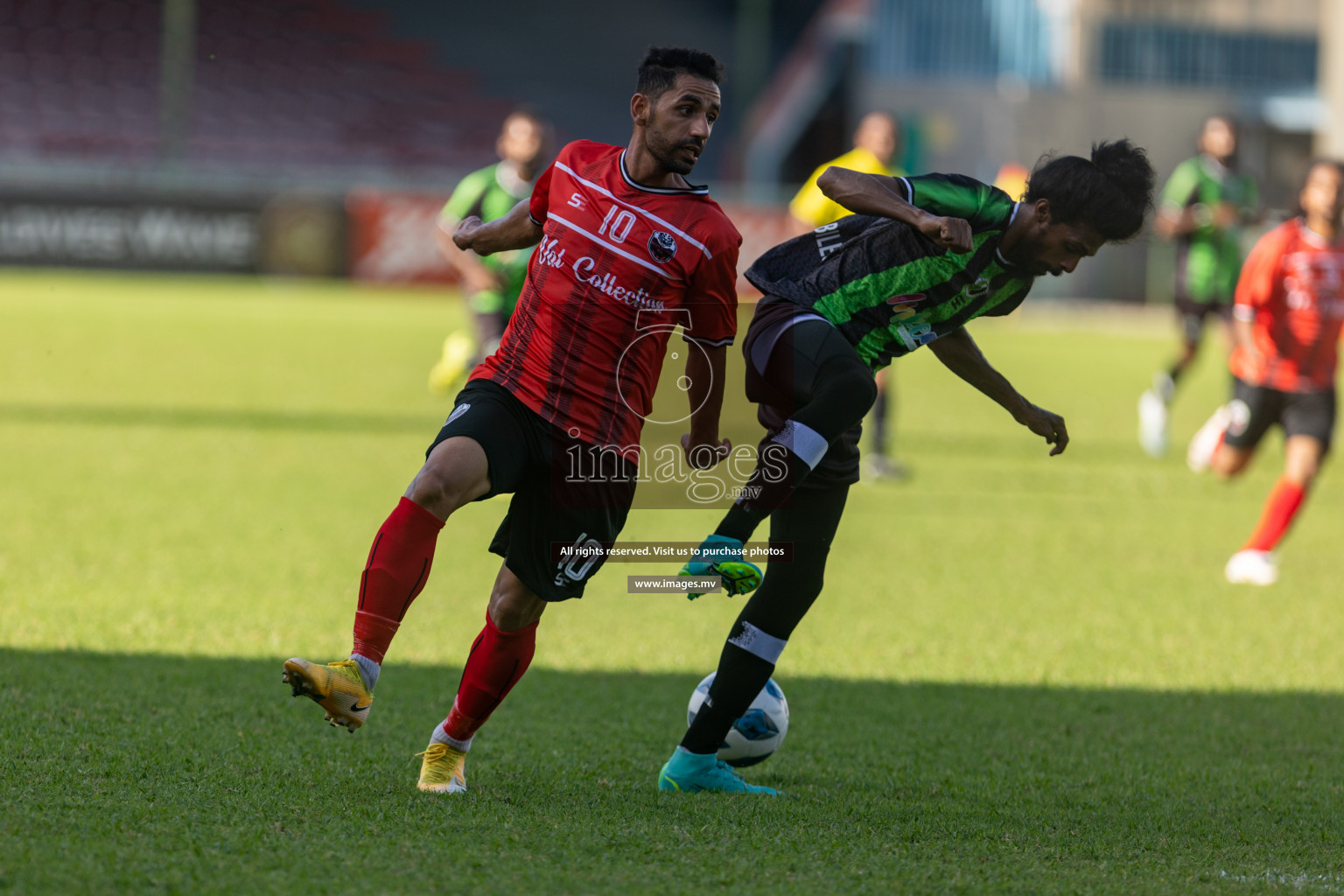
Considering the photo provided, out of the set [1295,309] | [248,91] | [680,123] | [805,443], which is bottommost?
[248,91]

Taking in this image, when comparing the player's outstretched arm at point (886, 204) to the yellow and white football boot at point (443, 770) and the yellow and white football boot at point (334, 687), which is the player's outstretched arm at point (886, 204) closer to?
the yellow and white football boot at point (334, 687)

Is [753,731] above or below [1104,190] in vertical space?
below

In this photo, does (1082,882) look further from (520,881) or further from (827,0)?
(827,0)

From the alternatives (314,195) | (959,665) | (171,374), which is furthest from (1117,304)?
(959,665)

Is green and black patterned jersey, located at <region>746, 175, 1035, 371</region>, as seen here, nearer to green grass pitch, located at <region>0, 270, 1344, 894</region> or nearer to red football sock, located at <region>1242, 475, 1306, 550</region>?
green grass pitch, located at <region>0, 270, 1344, 894</region>

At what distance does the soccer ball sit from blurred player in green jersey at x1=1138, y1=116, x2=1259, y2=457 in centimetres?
879

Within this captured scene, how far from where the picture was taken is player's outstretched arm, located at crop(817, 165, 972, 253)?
3.46m

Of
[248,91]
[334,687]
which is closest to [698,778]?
[334,687]

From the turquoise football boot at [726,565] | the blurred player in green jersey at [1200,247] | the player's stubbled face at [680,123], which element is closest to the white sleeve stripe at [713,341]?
the player's stubbled face at [680,123]

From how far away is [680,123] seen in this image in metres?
3.62

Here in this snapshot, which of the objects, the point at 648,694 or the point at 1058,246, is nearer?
the point at 1058,246

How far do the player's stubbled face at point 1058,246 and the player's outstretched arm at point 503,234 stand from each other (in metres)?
1.28

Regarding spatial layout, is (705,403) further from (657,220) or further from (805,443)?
(657,220)

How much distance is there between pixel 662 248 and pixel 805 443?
59cm
